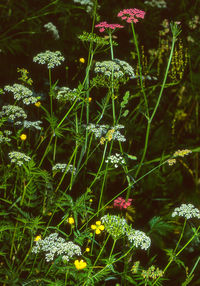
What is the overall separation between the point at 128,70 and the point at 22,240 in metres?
1.64

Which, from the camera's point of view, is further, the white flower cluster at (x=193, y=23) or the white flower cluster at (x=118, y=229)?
the white flower cluster at (x=193, y=23)

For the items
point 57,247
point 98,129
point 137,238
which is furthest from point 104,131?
point 57,247

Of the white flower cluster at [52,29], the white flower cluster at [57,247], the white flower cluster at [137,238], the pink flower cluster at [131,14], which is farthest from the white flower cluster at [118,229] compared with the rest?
the white flower cluster at [52,29]

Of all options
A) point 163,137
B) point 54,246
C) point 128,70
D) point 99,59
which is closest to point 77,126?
point 128,70

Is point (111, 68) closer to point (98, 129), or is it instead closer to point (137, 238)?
point (98, 129)

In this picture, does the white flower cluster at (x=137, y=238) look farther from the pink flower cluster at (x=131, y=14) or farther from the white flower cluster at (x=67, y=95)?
the pink flower cluster at (x=131, y=14)

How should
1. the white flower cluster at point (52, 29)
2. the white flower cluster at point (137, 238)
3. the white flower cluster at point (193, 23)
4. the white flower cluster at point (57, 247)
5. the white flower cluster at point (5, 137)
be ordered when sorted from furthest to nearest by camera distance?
the white flower cluster at point (193, 23) → the white flower cluster at point (52, 29) → the white flower cluster at point (5, 137) → the white flower cluster at point (137, 238) → the white flower cluster at point (57, 247)

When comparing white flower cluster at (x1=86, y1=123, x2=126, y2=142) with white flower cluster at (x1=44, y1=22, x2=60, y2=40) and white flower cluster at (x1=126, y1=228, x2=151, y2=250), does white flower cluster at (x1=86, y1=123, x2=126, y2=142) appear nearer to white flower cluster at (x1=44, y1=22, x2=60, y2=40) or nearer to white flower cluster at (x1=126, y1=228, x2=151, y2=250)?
white flower cluster at (x1=126, y1=228, x2=151, y2=250)

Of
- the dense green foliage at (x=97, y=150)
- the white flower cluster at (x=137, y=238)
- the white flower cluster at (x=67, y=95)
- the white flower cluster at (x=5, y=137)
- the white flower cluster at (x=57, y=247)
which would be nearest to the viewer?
the white flower cluster at (x=57, y=247)

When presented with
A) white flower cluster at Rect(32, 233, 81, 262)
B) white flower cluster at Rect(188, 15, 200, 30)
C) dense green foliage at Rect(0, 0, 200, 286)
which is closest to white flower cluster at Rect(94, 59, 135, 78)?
dense green foliage at Rect(0, 0, 200, 286)

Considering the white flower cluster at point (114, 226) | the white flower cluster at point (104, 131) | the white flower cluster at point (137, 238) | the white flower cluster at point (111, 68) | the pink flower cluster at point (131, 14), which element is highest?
the pink flower cluster at point (131, 14)

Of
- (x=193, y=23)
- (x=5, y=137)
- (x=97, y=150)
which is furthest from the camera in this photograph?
(x=193, y=23)

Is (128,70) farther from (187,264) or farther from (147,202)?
(187,264)

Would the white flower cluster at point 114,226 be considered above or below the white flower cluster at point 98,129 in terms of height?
below
